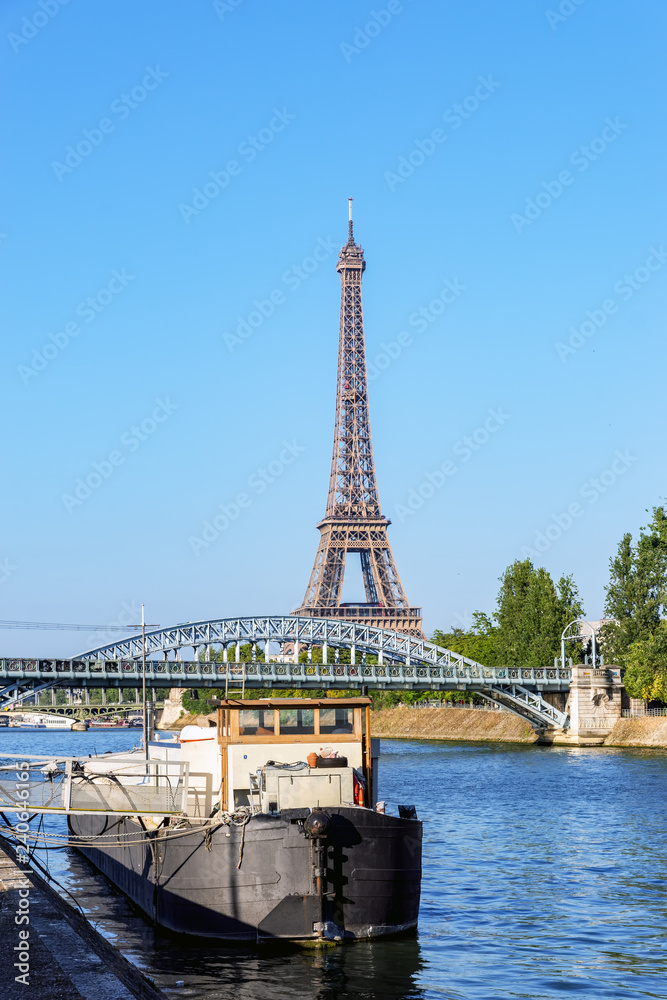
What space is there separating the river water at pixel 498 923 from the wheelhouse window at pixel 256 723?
182 inches

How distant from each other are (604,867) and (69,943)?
22.1m

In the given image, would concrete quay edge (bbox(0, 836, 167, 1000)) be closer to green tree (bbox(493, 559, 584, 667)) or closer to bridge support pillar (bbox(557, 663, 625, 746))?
bridge support pillar (bbox(557, 663, 625, 746))

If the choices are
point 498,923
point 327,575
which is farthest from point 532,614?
point 498,923

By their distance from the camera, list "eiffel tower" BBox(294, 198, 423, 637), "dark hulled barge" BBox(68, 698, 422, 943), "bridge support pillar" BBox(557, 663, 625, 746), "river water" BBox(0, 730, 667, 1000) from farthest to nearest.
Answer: "eiffel tower" BBox(294, 198, 423, 637) → "bridge support pillar" BBox(557, 663, 625, 746) → "dark hulled barge" BBox(68, 698, 422, 943) → "river water" BBox(0, 730, 667, 1000)

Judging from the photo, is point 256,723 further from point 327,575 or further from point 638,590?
point 327,575

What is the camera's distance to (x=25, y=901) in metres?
16.9

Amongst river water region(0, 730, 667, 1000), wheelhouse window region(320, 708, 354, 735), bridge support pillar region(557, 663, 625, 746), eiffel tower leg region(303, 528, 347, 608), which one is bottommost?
river water region(0, 730, 667, 1000)

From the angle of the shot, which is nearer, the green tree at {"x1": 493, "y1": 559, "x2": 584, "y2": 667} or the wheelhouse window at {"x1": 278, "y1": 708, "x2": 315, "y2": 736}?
the wheelhouse window at {"x1": 278, "y1": 708, "x2": 315, "y2": 736}

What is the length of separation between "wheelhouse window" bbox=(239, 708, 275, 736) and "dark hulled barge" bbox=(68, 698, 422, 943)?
0.02 meters

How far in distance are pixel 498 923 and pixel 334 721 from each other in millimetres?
5697

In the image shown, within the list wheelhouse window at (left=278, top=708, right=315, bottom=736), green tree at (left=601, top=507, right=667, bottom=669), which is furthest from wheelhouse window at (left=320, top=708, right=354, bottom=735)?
green tree at (left=601, top=507, right=667, bottom=669)

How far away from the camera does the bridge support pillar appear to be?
91938 mm

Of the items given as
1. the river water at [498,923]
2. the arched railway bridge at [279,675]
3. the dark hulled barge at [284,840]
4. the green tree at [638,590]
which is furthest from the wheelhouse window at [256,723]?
the green tree at [638,590]

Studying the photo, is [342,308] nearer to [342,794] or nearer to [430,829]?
[430,829]
